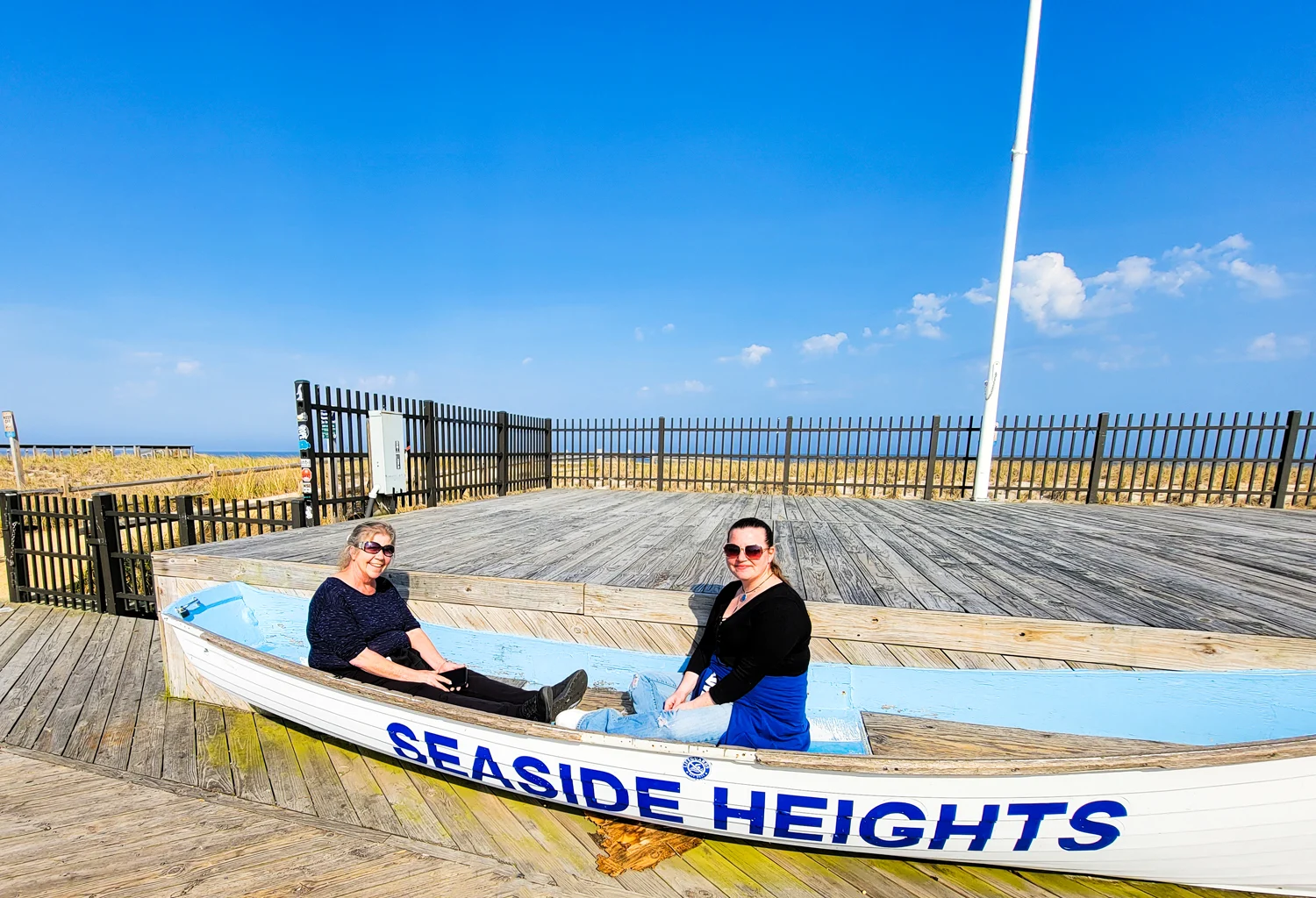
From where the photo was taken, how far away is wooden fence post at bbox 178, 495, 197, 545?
536 centimetres

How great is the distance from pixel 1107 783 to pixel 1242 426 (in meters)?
11.5

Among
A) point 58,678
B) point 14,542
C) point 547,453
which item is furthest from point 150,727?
point 547,453

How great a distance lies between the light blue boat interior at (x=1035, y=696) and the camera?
2.43 m

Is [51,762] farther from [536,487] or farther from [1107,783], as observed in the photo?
[536,487]

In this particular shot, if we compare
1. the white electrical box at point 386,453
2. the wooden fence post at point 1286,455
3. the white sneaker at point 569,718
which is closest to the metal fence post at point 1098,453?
the wooden fence post at point 1286,455

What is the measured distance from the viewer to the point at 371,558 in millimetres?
2686

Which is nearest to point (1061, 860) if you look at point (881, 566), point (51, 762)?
point (881, 566)

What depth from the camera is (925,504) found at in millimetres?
7883

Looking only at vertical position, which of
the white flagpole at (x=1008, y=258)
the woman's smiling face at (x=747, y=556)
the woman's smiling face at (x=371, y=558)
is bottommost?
the woman's smiling face at (x=371, y=558)

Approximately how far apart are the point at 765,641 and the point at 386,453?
5808mm

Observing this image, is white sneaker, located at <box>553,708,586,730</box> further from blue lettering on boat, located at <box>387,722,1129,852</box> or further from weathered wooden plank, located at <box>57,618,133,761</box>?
weathered wooden plank, located at <box>57,618,133,761</box>

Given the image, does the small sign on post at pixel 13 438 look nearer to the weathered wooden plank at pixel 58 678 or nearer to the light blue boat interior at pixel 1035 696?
the weathered wooden plank at pixel 58 678

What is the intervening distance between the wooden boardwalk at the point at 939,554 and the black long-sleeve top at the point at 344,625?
2.22 ft

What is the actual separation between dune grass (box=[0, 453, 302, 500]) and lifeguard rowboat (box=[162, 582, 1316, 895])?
8.84 meters
